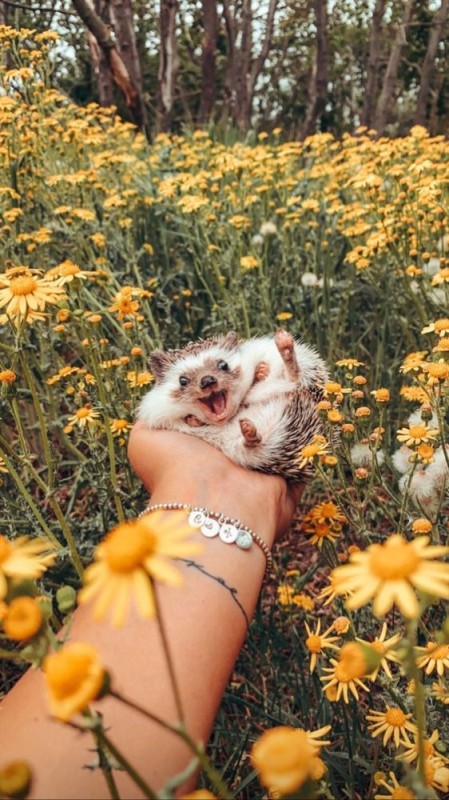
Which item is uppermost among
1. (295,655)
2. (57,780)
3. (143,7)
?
(143,7)

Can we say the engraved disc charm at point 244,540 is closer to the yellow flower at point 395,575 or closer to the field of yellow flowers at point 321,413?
the field of yellow flowers at point 321,413

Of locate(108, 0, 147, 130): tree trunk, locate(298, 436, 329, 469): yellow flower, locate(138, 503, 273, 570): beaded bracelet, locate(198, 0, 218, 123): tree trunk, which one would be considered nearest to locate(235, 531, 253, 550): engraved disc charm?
locate(138, 503, 273, 570): beaded bracelet

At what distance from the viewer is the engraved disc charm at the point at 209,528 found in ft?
5.45

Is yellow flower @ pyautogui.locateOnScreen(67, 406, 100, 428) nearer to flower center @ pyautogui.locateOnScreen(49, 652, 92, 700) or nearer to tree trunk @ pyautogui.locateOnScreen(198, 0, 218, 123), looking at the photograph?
flower center @ pyautogui.locateOnScreen(49, 652, 92, 700)

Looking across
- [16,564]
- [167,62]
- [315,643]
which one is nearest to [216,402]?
[315,643]

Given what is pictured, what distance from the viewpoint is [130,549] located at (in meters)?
0.74

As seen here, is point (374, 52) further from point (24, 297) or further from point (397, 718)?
point (397, 718)

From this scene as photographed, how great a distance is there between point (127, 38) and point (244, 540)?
284 inches

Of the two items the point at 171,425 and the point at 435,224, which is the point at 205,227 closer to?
the point at 435,224

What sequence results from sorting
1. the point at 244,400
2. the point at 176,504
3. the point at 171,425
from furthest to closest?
the point at 244,400 → the point at 171,425 → the point at 176,504

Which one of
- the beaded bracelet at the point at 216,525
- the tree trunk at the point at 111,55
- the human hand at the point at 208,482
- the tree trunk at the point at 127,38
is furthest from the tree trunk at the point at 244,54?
the beaded bracelet at the point at 216,525

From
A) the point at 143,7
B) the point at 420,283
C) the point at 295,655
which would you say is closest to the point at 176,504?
the point at 295,655

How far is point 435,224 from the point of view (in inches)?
146

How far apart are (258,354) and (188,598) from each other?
1.45 m
